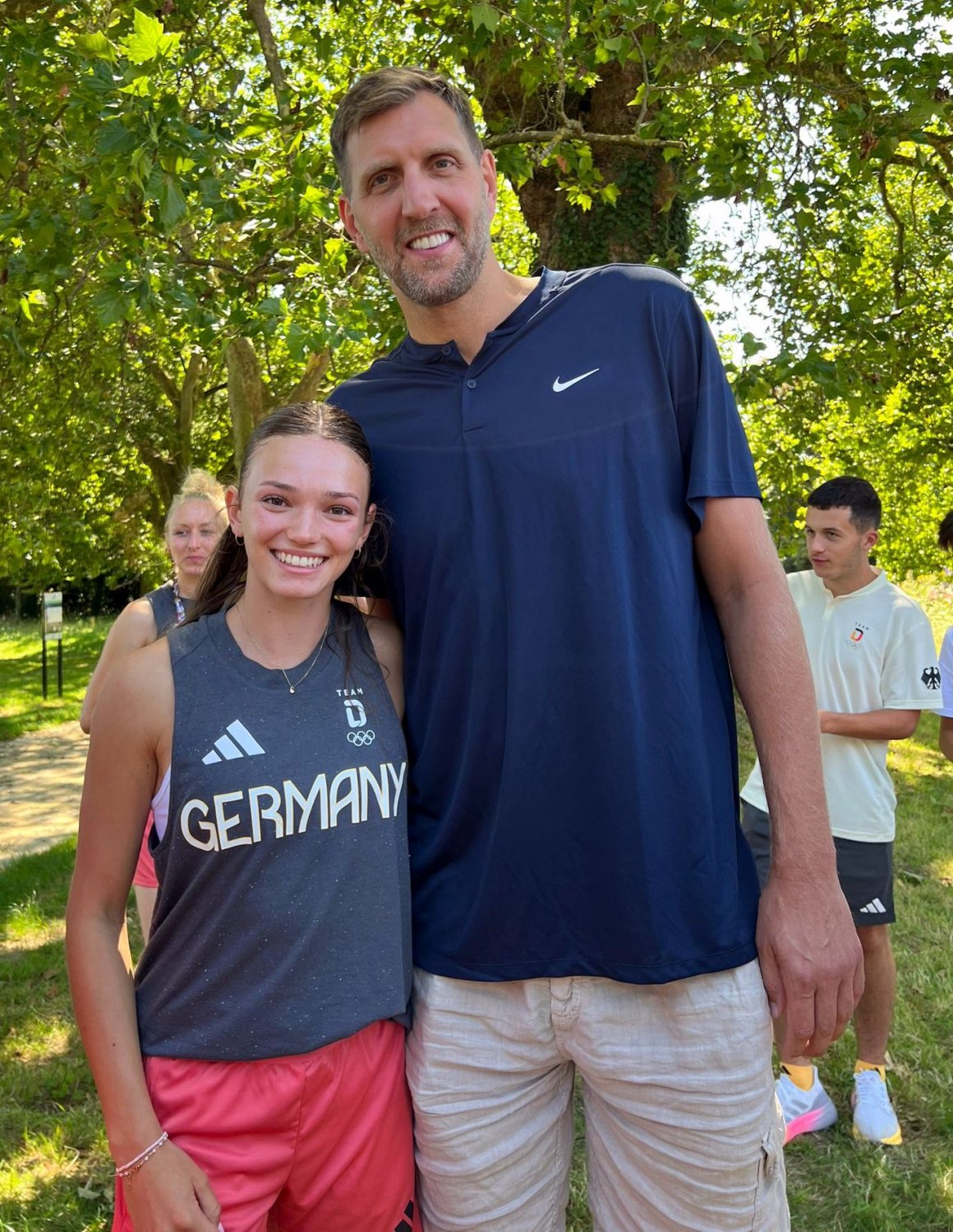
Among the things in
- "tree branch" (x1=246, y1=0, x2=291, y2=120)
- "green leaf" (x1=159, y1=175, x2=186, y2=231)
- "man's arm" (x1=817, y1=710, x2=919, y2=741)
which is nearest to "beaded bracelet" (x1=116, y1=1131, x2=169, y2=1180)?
"green leaf" (x1=159, y1=175, x2=186, y2=231)

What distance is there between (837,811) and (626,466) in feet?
8.80

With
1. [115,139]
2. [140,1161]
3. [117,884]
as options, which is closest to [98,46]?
[115,139]

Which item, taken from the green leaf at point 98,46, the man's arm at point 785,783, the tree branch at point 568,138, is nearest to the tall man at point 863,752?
the tree branch at point 568,138

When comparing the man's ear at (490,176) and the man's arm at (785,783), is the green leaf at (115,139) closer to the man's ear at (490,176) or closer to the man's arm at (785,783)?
the man's ear at (490,176)

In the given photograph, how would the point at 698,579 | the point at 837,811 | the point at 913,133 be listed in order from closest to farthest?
1. the point at 698,579
2. the point at 837,811
3. the point at 913,133

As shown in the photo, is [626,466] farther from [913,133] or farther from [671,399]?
[913,133]

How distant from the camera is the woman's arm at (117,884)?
1.76m

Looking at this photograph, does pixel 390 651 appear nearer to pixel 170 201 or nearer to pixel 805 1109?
pixel 170 201

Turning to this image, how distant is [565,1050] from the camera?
1.84 meters

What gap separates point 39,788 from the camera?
10.0 m

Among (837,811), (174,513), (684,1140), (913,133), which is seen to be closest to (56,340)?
(174,513)

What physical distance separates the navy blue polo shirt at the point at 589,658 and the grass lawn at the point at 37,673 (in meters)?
11.8

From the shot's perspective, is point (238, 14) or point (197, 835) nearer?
point (197, 835)


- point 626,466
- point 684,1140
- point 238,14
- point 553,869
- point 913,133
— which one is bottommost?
point 684,1140
